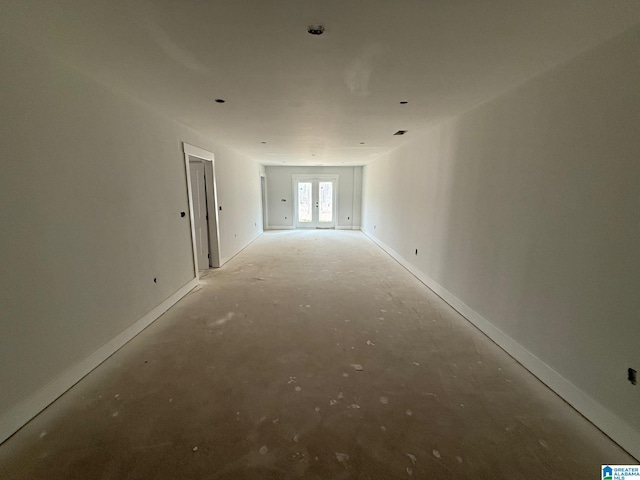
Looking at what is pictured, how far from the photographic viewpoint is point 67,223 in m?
2.04

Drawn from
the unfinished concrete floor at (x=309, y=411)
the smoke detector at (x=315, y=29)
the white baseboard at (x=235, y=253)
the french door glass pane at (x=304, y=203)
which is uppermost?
the smoke detector at (x=315, y=29)

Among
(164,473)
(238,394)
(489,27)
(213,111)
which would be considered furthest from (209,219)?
(489,27)

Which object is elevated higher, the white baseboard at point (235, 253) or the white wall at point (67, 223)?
the white wall at point (67, 223)

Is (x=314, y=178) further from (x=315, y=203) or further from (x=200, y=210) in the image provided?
(x=200, y=210)

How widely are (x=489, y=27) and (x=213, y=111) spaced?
268 cm

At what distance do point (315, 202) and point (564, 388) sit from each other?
28.9 ft

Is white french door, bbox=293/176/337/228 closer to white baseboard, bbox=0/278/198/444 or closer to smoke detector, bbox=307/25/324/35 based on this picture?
white baseboard, bbox=0/278/198/444

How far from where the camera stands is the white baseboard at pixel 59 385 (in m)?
1.64

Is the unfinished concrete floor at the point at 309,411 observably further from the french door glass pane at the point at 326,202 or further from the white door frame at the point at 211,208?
the french door glass pane at the point at 326,202

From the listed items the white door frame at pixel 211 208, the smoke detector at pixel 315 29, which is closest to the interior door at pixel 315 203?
the white door frame at pixel 211 208

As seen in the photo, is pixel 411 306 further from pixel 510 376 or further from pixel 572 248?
pixel 572 248

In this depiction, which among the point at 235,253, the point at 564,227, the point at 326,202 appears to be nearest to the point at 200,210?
the point at 235,253

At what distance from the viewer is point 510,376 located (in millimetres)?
2186

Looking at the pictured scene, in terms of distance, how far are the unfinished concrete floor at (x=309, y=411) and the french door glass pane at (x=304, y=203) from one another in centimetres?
731
